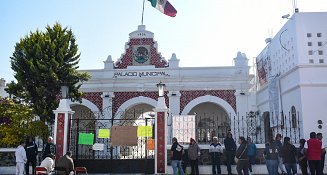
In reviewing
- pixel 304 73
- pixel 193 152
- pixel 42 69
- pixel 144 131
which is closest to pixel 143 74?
pixel 42 69

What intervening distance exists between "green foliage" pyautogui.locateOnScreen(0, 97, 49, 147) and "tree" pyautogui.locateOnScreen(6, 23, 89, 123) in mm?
370

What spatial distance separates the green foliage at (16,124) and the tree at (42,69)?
0.37m

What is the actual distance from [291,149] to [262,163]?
3.29 metres

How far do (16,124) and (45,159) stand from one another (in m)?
6.01

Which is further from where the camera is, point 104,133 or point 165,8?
point 165,8

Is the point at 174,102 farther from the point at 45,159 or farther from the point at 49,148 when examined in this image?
the point at 45,159

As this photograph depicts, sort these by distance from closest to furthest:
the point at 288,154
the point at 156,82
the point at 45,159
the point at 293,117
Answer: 1. the point at 45,159
2. the point at 288,154
3. the point at 293,117
4. the point at 156,82

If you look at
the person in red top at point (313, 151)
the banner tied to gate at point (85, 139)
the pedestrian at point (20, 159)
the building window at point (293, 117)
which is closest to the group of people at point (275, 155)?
the person in red top at point (313, 151)

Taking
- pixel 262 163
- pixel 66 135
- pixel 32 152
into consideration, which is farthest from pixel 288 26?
pixel 32 152

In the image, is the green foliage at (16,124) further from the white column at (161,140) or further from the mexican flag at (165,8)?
the mexican flag at (165,8)

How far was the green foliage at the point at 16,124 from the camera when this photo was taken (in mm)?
15438

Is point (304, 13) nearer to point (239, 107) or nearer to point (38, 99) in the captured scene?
point (239, 107)

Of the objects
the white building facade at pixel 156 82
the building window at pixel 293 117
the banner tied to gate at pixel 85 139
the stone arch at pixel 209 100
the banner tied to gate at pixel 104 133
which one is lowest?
the banner tied to gate at pixel 85 139

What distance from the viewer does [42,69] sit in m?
15.8
